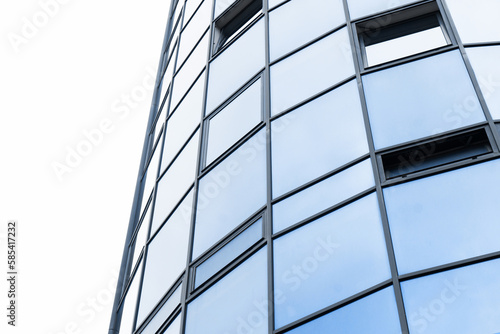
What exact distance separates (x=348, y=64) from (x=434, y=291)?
4680mm

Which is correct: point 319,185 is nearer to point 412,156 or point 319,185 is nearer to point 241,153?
point 412,156

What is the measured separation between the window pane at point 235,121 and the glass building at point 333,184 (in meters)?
0.04

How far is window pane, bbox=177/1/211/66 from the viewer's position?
16509mm

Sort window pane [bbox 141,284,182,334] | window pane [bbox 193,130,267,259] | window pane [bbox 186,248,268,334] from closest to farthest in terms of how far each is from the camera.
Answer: window pane [bbox 186,248,268,334] → window pane [bbox 193,130,267,259] → window pane [bbox 141,284,182,334]

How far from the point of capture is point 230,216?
10719 millimetres

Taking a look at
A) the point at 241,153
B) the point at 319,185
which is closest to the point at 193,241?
the point at 241,153

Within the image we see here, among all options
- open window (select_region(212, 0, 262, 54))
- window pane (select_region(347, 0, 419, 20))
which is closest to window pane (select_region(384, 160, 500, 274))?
window pane (select_region(347, 0, 419, 20))

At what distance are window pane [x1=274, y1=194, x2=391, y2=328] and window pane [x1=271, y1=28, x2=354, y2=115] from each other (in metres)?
2.78

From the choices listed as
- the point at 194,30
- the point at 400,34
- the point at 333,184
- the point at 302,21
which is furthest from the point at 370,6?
the point at 194,30

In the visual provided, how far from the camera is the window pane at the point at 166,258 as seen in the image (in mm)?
11305

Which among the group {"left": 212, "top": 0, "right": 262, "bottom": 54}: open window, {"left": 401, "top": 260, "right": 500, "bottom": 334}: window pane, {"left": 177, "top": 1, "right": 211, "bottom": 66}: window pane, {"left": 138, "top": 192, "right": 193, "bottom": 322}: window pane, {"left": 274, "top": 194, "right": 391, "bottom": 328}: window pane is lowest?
{"left": 401, "top": 260, "right": 500, "bottom": 334}: window pane

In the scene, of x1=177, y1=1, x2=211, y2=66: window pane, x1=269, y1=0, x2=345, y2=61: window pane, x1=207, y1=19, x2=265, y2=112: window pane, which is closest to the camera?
x1=269, y1=0, x2=345, y2=61: window pane

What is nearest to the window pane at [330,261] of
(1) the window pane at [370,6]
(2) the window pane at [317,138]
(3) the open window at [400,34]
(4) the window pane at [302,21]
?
(2) the window pane at [317,138]

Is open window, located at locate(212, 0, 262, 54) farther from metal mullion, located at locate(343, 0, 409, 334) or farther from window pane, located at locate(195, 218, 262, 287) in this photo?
window pane, located at locate(195, 218, 262, 287)
